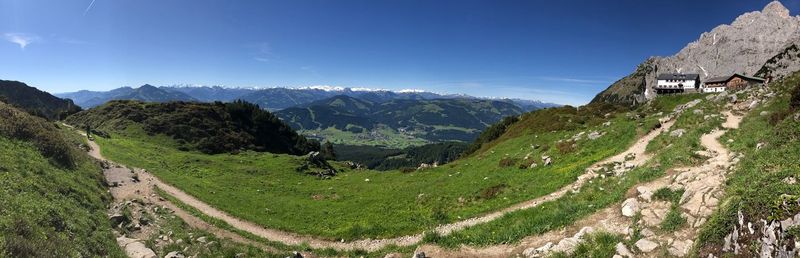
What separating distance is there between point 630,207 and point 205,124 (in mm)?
112677

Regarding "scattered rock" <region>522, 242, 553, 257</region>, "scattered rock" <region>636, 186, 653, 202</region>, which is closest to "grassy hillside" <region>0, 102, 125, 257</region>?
"scattered rock" <region>522, 242, 553, 257</region>

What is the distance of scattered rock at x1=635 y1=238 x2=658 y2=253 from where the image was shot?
47.0 ft

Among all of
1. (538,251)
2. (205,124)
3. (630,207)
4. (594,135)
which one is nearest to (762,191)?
Result: (630,207)

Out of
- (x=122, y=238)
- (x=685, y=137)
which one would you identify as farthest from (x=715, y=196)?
(x=122, y=238)

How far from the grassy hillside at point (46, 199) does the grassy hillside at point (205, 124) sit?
5874cm

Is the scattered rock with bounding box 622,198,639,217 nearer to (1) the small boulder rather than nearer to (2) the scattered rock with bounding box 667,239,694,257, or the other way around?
(2) the scattered rock with bounding box 667,239,694,257

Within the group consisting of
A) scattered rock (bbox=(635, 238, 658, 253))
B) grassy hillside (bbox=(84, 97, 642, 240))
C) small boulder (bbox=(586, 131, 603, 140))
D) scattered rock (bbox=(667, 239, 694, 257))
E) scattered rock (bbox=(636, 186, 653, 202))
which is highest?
small boulder (bbox=(586, 131, 603, 140))

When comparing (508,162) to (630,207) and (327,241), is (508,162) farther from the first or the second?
(630,207)

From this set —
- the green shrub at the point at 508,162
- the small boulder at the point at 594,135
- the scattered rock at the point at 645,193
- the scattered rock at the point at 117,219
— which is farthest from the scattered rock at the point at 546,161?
the scattered rock at the point at 117,219

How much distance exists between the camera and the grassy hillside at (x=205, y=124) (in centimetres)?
9794

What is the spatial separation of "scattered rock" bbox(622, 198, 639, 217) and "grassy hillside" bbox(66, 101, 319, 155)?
90490mm

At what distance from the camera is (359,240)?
27.4 m

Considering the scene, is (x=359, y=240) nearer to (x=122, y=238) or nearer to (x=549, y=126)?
(x=122, y=238)

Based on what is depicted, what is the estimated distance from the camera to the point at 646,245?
14547 millimetres
